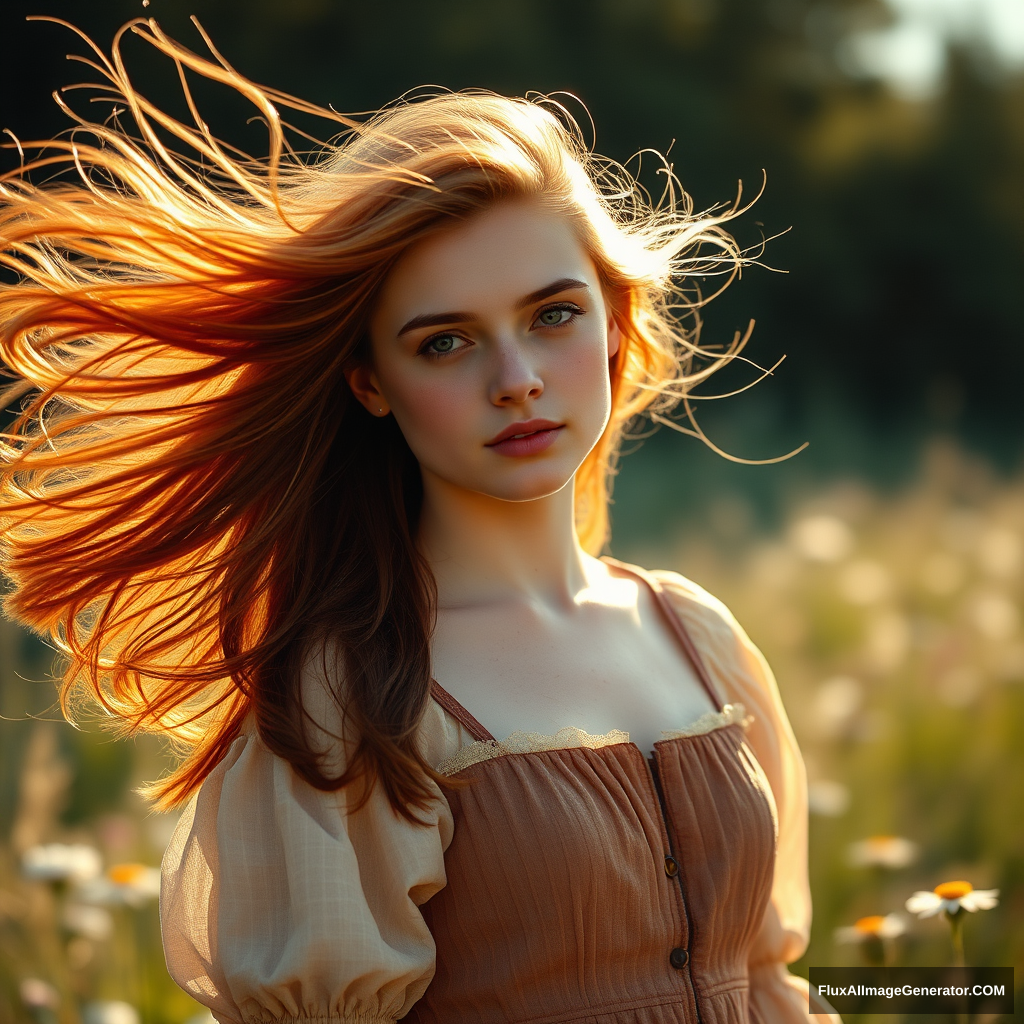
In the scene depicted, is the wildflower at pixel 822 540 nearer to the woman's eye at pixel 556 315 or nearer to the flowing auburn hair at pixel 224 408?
the flowing auburn hair at pixel 224 408

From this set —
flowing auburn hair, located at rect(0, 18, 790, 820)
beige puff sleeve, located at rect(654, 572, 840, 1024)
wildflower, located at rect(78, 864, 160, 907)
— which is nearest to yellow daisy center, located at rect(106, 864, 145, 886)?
wildflower, located at rect(78, 864, 160, 907)

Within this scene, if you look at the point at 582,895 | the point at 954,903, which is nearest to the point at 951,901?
the point at 954,903

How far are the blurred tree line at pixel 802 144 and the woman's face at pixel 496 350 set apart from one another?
8.30 meters

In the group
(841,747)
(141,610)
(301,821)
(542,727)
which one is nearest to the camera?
(301,821)

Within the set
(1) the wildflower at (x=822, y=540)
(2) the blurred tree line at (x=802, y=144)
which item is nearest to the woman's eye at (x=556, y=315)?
(1) the wildflower at (x=822, y=540)

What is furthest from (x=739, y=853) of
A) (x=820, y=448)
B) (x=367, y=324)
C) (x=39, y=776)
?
(x=820, y=448)

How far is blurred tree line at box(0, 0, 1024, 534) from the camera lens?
1064cm

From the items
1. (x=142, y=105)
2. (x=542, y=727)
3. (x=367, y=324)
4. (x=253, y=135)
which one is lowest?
(x=542, y=727)

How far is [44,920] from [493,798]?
174 cm

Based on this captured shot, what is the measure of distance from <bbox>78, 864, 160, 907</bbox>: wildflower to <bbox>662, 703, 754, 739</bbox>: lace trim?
1.34 meters

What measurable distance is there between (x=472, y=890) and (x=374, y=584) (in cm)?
52

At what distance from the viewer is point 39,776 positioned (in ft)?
9.54

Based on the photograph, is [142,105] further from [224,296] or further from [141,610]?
[141,610]

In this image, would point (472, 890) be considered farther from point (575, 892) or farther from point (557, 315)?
point (557, 315)
